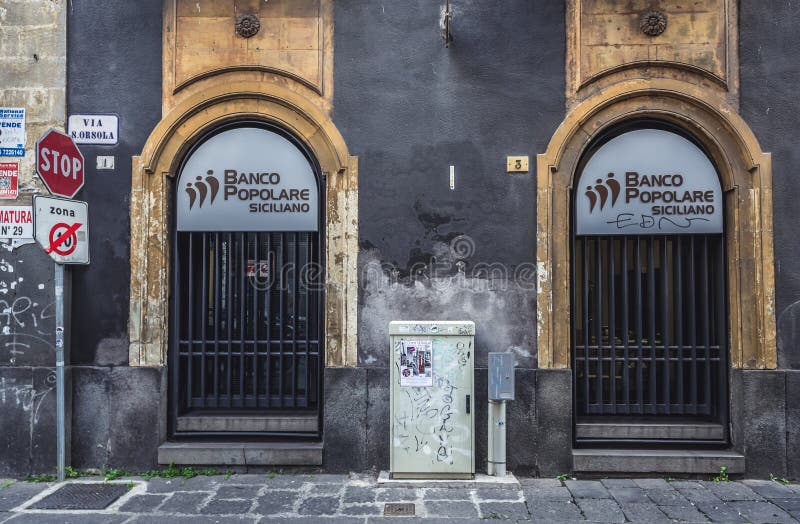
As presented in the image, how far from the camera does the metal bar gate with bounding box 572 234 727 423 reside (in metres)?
6.42

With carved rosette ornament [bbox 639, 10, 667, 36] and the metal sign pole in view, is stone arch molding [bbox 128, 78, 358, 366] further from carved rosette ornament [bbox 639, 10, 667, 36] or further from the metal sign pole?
carved rosette ornament [bbox 639, 10, 667, 36]

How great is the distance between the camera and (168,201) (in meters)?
6.50

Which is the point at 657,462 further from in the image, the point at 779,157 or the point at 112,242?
the point at 112,242

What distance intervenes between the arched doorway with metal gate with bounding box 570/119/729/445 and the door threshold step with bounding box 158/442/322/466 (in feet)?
10.4

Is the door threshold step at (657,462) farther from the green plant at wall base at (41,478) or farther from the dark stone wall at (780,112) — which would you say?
the green plant at wall base at (41,478)

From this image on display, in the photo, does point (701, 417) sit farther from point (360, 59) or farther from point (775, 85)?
point (360, 59)

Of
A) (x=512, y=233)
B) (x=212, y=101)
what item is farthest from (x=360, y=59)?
(x=512, y=233)

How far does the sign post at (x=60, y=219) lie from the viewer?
221 inches

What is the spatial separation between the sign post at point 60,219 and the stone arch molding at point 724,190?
5.14m

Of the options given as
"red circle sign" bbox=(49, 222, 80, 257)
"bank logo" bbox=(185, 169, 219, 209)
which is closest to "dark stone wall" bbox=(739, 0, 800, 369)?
"bank logo" bbox=(185, 169, 219, 209)

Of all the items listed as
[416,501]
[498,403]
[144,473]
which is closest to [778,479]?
[498,403]

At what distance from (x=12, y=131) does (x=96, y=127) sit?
0.99 metres

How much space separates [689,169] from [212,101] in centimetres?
566

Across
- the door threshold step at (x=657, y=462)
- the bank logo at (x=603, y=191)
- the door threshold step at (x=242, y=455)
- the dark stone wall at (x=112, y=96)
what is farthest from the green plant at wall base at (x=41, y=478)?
the bank logo at (x=603, y=191)
